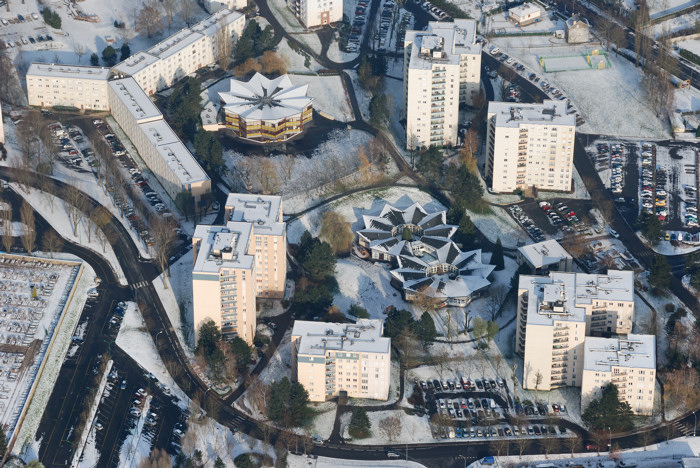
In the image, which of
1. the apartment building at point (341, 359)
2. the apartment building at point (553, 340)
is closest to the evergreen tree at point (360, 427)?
the apartment building at point (341, 359)

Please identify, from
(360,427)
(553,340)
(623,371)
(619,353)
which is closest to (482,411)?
(553,340)

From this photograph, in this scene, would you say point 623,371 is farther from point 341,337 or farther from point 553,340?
point 341,337

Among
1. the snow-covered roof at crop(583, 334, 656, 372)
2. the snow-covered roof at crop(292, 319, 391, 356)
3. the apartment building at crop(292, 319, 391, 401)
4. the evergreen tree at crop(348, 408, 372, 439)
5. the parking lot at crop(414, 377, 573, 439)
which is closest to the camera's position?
the evergreen tree at crop(348, 408, 372, 439)

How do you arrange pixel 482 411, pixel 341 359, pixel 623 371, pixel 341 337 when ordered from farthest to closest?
pixel 341 337
pixel 482 411
pixel 341 359
pixel 623 371

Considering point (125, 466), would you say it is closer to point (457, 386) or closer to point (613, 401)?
point (457, 386)

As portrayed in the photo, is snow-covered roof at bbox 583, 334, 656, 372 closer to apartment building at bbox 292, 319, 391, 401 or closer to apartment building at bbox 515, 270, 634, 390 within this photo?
apartment building at bbox 515, 270, 634, 390

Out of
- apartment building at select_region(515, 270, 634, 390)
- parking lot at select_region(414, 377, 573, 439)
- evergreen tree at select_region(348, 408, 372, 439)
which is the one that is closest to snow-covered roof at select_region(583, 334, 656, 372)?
apartment building at select_region(515, 270, 634, 390)

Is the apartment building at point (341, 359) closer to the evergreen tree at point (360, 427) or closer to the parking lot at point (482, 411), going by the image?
the evergreen tree at point (360, 427)
